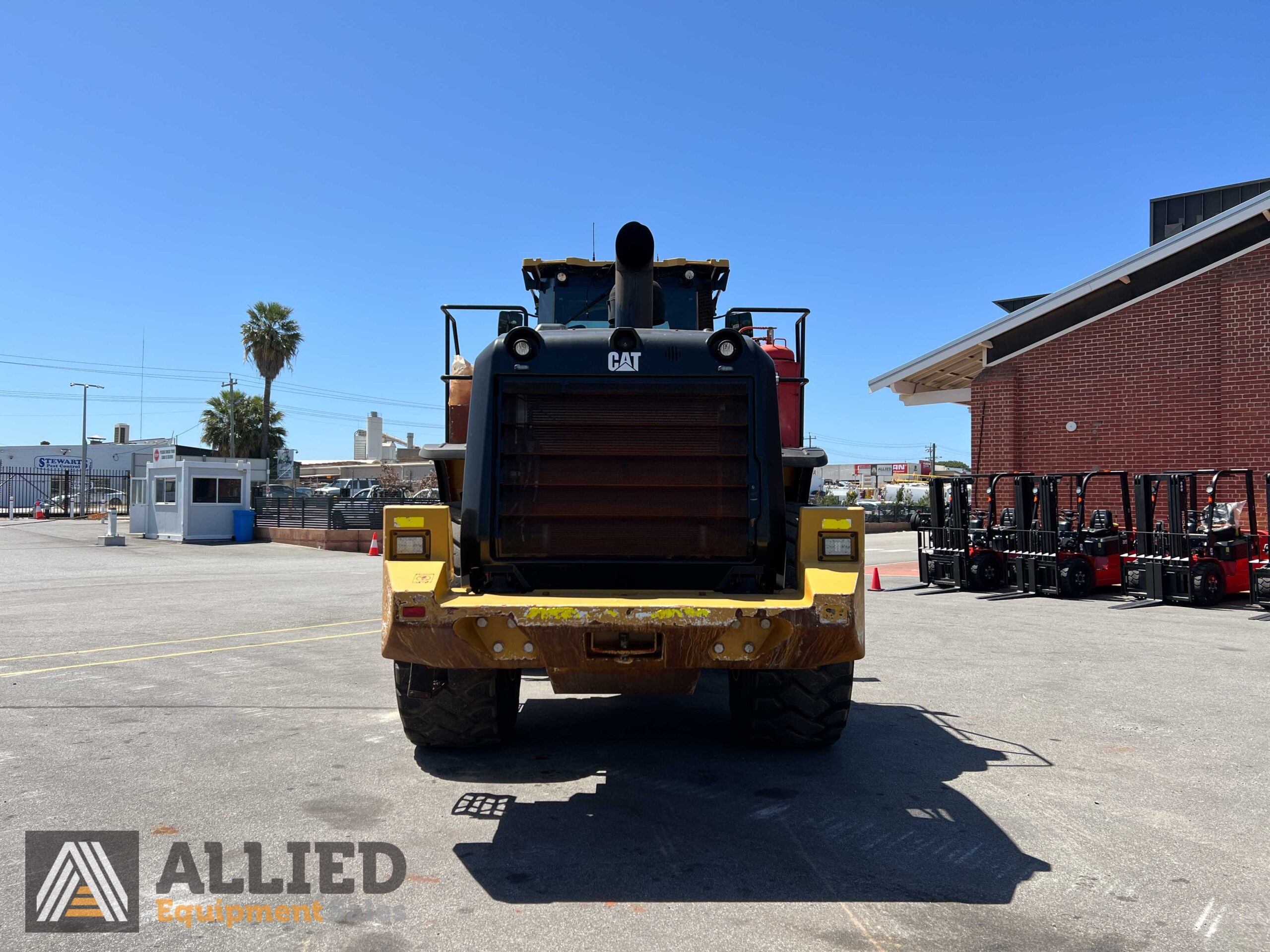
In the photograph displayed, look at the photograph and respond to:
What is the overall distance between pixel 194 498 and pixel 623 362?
28.1 meters

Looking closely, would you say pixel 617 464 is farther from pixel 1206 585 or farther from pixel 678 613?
pixel 1206 585

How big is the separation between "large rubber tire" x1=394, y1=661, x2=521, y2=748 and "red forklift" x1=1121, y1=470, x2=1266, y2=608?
12271 millimetres

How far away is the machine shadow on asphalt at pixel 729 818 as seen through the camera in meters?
3.74

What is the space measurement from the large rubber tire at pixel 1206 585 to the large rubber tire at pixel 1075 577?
1.63m

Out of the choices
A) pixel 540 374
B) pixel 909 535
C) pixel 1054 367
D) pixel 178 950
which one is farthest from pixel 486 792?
pixel 909 535

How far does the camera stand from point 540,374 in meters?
4.71

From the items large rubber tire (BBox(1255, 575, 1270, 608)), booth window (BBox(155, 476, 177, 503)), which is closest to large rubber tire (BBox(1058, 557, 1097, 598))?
large rubber tire (BBox(1255, 575, 1270, 608))

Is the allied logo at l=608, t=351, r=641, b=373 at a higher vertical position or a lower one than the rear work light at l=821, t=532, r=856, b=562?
higher

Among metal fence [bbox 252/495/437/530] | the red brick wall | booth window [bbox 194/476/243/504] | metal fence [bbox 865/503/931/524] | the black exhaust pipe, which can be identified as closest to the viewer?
the black exhaust pipe

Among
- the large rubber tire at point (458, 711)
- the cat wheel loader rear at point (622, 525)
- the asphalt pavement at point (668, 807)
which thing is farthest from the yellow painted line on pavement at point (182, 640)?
the cat wheel loader rear at point (622, 525)

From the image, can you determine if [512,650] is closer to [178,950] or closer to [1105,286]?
[178,950]

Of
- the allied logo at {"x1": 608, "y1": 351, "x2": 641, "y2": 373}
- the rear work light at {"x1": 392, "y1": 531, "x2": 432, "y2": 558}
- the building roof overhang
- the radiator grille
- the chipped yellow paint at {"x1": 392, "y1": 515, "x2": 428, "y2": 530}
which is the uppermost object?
the building roof overhang

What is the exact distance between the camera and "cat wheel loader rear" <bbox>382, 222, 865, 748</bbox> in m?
4.26

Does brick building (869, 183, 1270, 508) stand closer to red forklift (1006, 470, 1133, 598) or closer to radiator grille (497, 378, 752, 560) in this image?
red forklift (1006, 470, 1133, 598)
